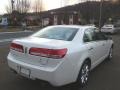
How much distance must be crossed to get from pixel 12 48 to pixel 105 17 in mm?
46716

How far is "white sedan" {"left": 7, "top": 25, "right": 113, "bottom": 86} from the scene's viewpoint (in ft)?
15.4

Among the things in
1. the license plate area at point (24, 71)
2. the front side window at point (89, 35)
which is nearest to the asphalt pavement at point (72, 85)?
the license plate area at point (24, 71)

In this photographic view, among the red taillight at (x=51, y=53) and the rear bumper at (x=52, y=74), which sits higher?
the red taillight at (x=51, y=53)

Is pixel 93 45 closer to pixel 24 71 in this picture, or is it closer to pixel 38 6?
pixel 24 71

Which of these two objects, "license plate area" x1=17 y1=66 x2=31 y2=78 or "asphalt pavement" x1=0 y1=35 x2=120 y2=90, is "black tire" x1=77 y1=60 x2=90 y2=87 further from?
"license plate area" x1=17 y1=66 x2=31 y2=78

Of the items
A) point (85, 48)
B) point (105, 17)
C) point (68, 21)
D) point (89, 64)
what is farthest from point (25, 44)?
point (68, 21)

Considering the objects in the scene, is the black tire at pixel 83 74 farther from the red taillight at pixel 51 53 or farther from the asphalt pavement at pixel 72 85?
the red taillight at pixel 51 53

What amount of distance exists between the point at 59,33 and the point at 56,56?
1364mm

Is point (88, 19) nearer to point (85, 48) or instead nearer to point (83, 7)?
point (83, 7)

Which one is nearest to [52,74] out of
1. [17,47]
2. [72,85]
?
[72,85]

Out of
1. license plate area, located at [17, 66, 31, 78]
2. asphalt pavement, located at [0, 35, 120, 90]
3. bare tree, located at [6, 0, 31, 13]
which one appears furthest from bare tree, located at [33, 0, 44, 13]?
license plate area, located at [17, 66, 31, 78]

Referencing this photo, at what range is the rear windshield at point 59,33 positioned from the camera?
567 cm

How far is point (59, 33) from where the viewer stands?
595 centimetres

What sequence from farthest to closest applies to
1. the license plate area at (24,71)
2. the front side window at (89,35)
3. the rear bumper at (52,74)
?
1. the front side window at (89,35)
2. the license plate area at (24,71)
3. the rear bumper at (52,74)
